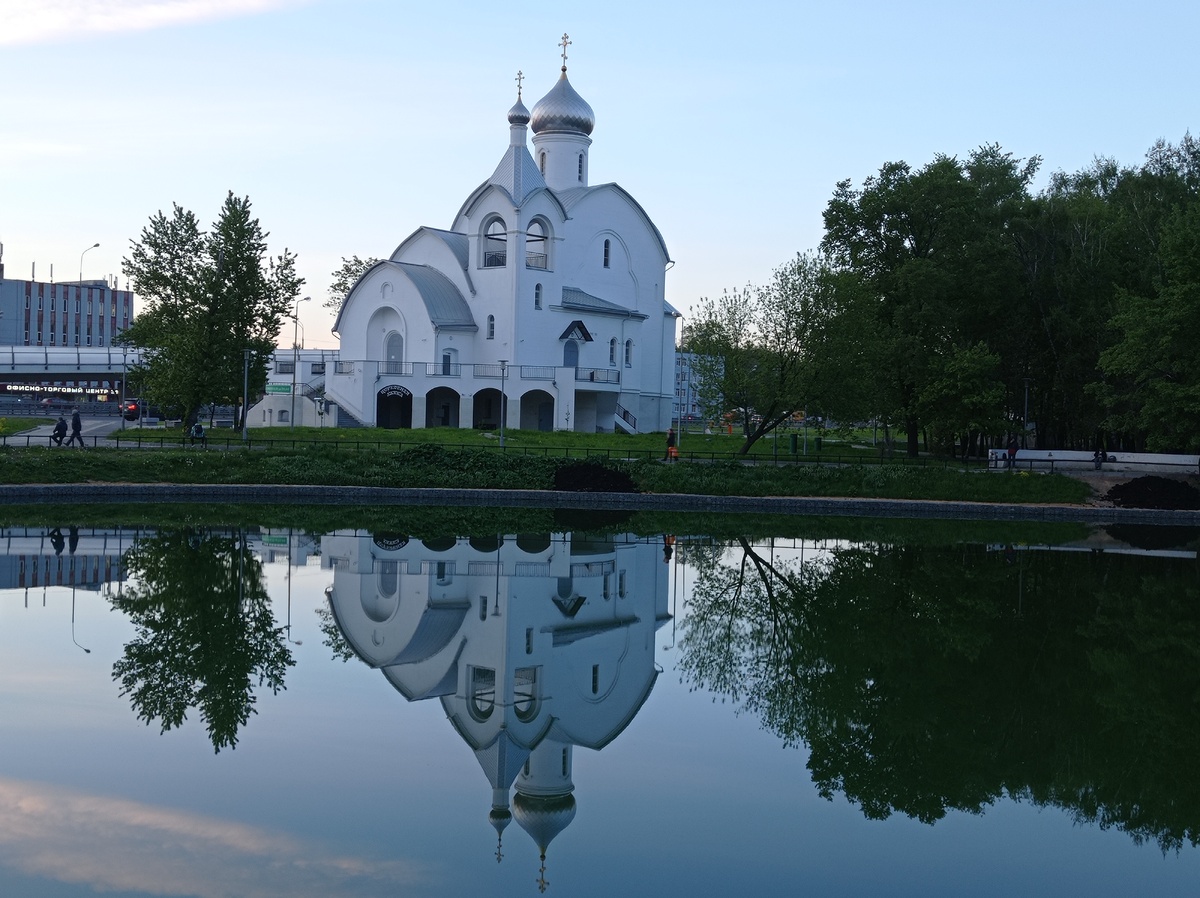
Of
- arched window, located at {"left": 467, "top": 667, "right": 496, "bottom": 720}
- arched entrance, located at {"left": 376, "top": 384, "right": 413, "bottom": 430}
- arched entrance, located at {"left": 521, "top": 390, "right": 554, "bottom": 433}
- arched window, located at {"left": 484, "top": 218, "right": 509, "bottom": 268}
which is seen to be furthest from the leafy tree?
arched window, located at {"left": 467, "top": 667, "right": 496, "bottom": 720}

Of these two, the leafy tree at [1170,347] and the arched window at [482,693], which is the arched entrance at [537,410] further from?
the arched window at [482,693]

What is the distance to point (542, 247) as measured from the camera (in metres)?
54.4

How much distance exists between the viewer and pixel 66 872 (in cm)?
784

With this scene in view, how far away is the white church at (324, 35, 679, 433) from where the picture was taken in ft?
166

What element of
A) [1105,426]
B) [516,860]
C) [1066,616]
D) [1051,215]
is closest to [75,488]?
[1066,616]

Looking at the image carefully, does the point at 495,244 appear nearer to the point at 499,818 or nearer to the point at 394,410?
the point at 394,410

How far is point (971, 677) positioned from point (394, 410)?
4046 cm

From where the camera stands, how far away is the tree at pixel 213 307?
43750 millimetres

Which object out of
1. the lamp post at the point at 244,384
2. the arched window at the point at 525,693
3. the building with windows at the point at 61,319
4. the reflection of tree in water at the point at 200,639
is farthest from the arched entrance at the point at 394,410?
the arched window at the point at 525,693

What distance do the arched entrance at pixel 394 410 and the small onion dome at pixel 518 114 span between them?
1368 cm

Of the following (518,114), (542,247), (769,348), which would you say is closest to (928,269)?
(769,348)

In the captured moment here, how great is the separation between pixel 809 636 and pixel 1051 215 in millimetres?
34976

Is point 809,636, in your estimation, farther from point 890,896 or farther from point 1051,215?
point 1051,215

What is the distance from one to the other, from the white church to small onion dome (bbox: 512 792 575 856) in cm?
4022
